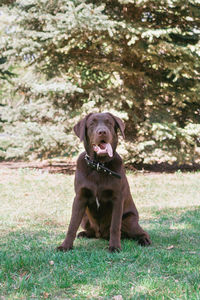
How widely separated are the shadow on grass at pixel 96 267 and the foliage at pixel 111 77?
600 cm

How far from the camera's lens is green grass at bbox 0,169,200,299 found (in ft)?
9.37

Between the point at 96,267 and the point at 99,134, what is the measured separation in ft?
4.33

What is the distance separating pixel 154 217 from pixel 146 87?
6236mm

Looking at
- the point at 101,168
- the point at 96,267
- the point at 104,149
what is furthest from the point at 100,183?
the point at 96,267

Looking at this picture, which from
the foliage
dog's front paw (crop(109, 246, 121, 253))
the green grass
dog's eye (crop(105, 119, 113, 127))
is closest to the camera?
the green grass

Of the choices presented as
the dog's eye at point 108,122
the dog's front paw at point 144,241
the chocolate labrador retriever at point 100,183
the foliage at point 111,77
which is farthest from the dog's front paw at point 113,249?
the foliage at point 111,77

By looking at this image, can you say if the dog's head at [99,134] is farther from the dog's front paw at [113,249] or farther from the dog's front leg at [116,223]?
the dog's front paw at [113,249]

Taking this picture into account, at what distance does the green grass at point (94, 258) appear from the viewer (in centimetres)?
286

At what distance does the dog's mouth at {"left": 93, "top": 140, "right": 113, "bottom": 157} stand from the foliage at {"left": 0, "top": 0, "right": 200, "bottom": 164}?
19.6 feet

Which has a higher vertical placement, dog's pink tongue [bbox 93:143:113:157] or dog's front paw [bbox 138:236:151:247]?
dog's pink tongue [bbox 93:143:113:157]

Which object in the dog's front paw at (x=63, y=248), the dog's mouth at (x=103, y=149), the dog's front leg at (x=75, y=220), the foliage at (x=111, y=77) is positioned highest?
the foliage at (x=111, y=77)

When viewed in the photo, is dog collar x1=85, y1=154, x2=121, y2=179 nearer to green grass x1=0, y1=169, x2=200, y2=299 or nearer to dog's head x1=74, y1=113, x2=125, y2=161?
dog's head x1=74, y1=113, x2=125, y2=161

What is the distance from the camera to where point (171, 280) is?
9.98 feet

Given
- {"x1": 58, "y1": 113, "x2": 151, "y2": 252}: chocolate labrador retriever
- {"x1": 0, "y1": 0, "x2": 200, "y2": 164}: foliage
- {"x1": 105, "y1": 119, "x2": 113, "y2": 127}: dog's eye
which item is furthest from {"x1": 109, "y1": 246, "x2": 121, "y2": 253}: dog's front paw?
{"x1": 0, "y1": 0, "x2": 200, "y2": 164}: foliage
